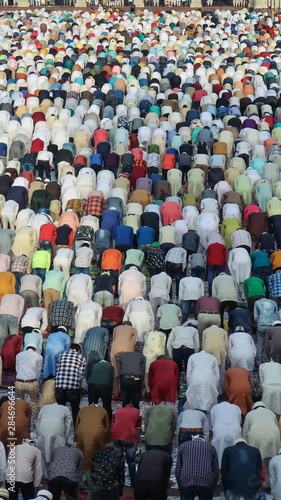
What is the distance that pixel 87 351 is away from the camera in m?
13.6

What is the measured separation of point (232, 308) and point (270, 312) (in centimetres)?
115

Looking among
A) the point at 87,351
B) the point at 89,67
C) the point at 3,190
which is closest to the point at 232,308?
the point at 87,351

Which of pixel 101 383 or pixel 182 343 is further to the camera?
pixel 182 343

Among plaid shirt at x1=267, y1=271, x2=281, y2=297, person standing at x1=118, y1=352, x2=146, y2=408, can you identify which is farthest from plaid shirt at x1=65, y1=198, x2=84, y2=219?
person standing at x1=118, y1=352, x2=146, y2=408

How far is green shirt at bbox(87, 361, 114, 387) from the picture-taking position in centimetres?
1248

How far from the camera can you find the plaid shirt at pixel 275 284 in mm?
15391

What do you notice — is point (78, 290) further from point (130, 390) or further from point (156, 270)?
point (130, 390)

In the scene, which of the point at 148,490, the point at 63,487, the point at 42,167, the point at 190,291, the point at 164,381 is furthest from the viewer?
the point at 42,167

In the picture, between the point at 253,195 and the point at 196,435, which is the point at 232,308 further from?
the point at 253,195

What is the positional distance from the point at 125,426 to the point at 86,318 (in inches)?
149

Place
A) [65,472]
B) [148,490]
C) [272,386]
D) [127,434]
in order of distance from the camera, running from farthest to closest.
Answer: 1. [272,386]
2. [127,434]
3. [65,472]
4. [148,490]

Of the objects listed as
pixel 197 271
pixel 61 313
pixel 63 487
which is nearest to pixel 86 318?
pixel 61 313

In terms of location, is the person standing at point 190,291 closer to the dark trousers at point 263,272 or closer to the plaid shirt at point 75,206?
the dark trousers at point 263,272

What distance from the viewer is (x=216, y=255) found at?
666 inches
